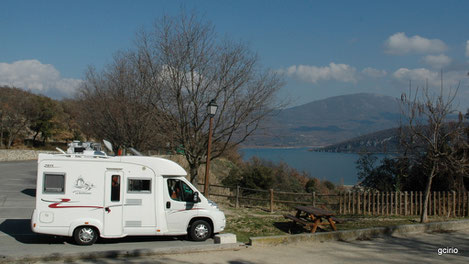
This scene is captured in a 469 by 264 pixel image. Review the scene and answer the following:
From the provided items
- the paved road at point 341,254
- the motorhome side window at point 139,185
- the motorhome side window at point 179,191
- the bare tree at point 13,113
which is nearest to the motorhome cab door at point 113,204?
the motorhome side window at point 139,185

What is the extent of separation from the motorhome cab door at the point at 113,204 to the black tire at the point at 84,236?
0.31 m

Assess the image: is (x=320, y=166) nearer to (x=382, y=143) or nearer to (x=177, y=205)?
(x=382, y=143)

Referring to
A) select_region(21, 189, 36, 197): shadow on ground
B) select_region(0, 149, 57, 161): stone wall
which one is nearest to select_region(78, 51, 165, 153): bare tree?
select_region(21, 189, 36, 197): shadow on ground

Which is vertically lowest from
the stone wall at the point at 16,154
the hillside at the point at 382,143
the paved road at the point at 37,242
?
the paved road at the point at 37,242

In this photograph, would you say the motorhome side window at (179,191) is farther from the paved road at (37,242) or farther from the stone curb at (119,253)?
the stone curb at (119,253)

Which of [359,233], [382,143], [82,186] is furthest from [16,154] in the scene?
[359,233]

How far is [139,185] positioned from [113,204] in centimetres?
78

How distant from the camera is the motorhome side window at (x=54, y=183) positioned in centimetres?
1019

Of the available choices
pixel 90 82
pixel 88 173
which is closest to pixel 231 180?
pixel 90 82

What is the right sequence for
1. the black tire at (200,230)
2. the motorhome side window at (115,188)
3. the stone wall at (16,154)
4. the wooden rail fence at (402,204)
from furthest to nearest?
the stone wall at (16,154) → the wooden rail fence at (402,204) → the black tire at (200,230) → the motorhome side window at (115,188)

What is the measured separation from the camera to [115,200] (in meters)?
10.6

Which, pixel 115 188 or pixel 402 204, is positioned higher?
pixel 115 188

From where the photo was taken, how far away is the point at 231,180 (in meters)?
29.7

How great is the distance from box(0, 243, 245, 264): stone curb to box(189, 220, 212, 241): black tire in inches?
44.6
